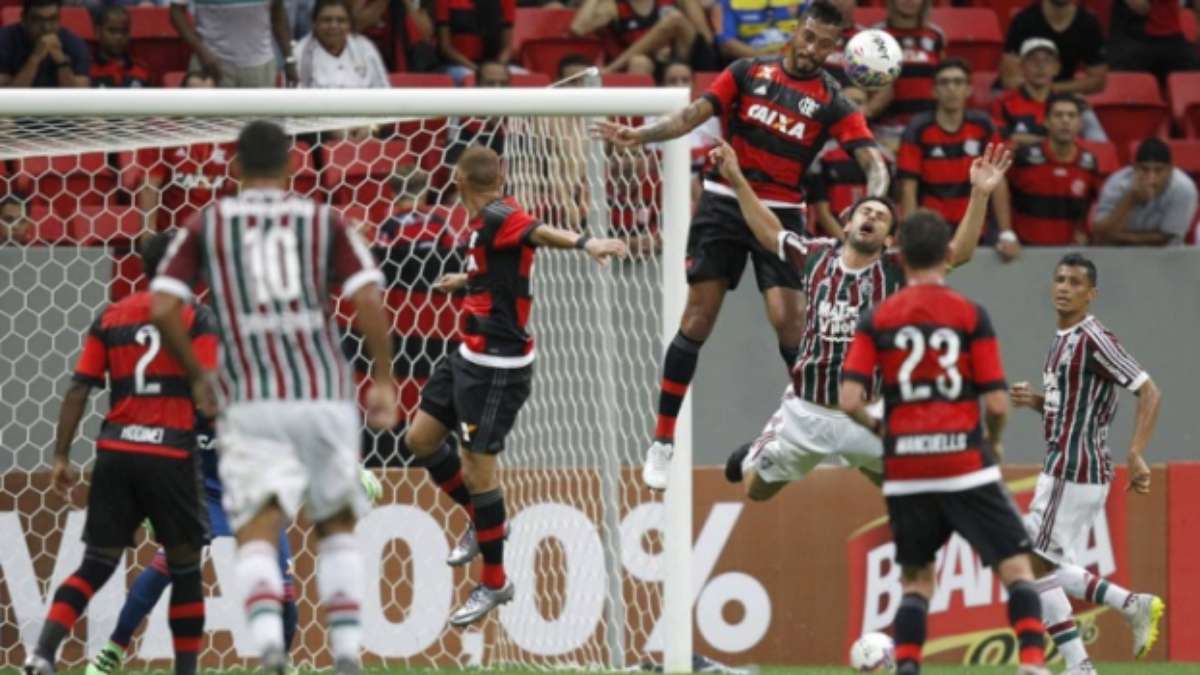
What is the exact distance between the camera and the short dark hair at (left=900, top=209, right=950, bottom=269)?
7102mm

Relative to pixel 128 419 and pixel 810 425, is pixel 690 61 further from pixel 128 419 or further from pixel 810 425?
pixel 128 419

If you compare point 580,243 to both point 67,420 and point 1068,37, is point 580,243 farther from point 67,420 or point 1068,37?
point 1068,37

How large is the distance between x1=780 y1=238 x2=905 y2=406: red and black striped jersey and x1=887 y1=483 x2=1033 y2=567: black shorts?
1721 millimetres

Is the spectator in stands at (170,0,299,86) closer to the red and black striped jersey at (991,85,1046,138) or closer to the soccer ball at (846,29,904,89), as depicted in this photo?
the red and black striped jersey at (991,85,1046,138)

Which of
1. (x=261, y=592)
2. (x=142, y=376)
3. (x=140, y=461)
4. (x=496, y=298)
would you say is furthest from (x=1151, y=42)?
(x=261, y=592)

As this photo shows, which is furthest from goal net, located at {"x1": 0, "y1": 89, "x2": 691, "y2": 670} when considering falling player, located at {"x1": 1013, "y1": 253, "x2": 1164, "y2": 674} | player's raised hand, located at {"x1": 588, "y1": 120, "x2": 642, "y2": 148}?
falling player, located at {"x1": 1013, "y1": 253, "x2": 1164, "y2": 674}

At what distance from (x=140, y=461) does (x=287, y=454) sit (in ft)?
5.42

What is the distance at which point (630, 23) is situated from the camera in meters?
14.0

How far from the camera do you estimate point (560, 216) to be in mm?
10445

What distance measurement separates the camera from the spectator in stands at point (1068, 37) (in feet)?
47.9

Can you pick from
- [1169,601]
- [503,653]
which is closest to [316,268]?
[503,653]

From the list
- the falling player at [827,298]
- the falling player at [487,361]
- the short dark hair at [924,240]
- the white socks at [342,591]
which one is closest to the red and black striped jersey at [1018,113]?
the falling player at [827,298]

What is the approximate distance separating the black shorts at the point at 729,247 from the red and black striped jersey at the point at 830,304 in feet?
1.24

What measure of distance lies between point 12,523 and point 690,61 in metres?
5.48
